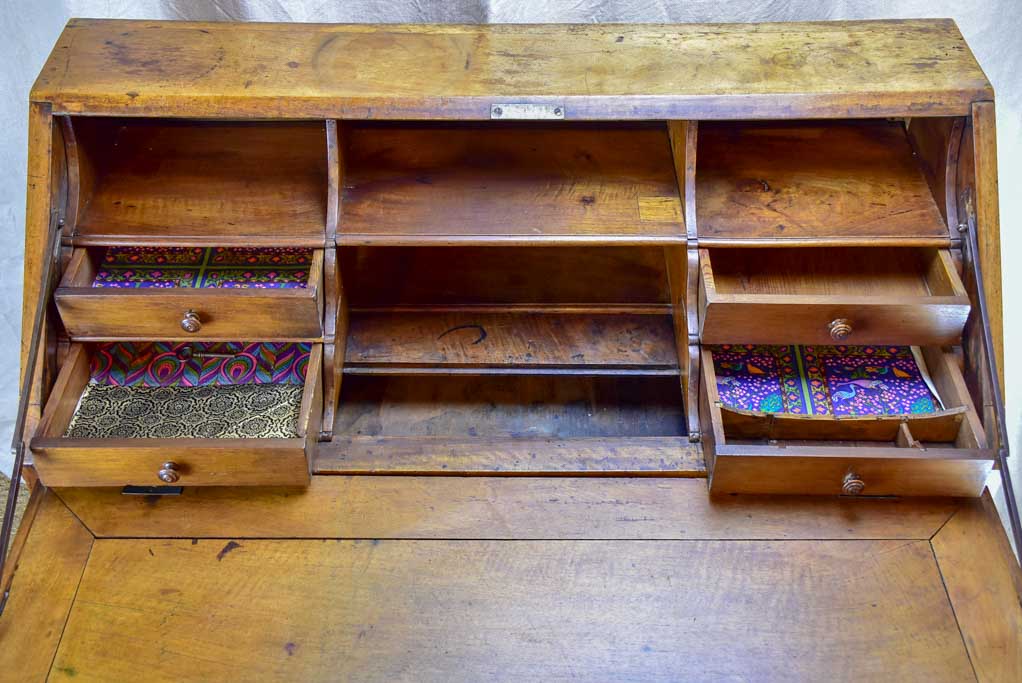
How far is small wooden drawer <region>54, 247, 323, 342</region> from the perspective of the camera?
1.49 meters

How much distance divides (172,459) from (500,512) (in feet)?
1.84

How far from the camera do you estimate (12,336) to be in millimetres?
2367

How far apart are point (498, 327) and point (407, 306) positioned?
0.22m

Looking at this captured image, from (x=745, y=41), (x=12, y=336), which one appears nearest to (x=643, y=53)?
(x=745, y=41)

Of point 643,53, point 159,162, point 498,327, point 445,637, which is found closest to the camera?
point 445,637

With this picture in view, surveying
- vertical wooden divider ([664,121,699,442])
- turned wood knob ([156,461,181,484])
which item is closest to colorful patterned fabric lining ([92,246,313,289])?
turned wood knob ([156,461,181,484])

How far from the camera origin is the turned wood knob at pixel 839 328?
1497 millimetres

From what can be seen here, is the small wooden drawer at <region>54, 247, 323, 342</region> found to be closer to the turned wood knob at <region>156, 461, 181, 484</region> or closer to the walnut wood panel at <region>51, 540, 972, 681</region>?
the turned wood knob at <region>156, 461, 181, 484</region>

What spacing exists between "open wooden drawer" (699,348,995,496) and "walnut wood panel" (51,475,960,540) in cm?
5

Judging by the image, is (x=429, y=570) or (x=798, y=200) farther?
(x=798, y=200)

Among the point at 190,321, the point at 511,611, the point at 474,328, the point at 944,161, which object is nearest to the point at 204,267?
the point at 190,321

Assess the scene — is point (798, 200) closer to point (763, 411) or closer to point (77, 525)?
point (763, 411)

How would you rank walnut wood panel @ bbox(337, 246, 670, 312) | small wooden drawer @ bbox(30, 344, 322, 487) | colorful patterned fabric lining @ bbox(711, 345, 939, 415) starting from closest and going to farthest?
small wooden drawer @ bbox(30, 344, 322, 487) → colorful patterned fabric lining @ bbox(711, 345, 939, 415) → walnut wood panel @ bbox(337, 246, 670, 312)

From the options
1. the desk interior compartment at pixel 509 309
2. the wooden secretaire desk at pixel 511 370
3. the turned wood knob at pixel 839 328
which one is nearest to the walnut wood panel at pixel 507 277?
the desk interior compartment at pixel 509 309
